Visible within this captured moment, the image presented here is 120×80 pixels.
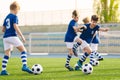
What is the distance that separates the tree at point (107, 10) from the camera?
109 feet

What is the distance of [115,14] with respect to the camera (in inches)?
1297

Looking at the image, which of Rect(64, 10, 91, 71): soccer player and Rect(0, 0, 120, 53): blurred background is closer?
Rect(64, 10, 91, 71): soccer player

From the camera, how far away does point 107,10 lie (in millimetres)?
33562

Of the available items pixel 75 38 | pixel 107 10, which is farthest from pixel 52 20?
pixel 75 38

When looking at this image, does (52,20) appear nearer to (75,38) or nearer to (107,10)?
(107,10)

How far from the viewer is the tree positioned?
109 ft

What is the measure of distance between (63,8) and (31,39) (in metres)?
4.61

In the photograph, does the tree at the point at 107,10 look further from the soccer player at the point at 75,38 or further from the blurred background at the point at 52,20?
the soccer player at the point at 75,38

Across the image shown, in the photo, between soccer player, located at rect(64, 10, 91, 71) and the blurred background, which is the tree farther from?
soccer player, located at rect(64, 10, 91, 71)

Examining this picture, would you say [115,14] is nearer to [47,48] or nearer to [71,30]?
[47,48]

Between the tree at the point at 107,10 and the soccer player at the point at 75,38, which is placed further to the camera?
the tree at the point at 107,10

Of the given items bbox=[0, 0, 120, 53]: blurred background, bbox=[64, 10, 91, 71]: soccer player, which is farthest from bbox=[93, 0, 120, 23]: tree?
bbox=[64, 10, 91, 71]: soccer player

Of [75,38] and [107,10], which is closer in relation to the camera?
[75,38]

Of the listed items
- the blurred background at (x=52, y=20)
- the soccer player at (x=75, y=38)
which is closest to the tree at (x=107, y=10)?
the blurred background at (x=52, y=20)
